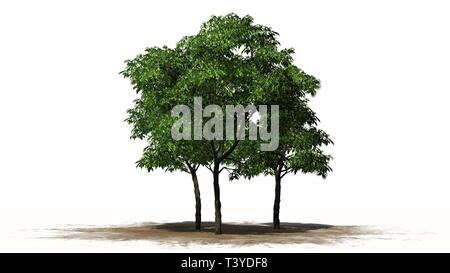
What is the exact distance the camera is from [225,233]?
4378 cm

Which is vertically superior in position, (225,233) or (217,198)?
(217,198)

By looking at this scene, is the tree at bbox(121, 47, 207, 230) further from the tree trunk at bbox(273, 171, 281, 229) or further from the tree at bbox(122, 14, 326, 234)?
the tree trunk at bbox(273, 171, 281, 229)

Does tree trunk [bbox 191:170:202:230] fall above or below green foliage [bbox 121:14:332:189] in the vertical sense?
below

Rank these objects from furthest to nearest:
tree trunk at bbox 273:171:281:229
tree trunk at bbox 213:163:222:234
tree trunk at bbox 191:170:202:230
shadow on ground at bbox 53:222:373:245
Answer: tree trunk at bbox 191:170:202:230, tree trunk at bbox 273:171:281:229, tree trunk at bbox 213:163:222:234, shadow on ground at bbox 53:222:373:245

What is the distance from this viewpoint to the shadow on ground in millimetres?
40062

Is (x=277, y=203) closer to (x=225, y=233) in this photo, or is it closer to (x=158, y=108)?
(x=225, y=233)

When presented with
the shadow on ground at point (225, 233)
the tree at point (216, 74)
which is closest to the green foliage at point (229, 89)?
the tree at point (216, 74)

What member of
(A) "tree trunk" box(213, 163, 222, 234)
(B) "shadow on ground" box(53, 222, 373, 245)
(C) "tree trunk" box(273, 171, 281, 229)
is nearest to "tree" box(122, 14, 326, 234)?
(A) "tree trunk" box(213, 163, 222, 234)

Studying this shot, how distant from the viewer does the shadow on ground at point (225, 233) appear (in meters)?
40.1

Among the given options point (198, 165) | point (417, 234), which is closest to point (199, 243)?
point (198, 165)

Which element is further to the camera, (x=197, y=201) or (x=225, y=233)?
(x=197, y=201)

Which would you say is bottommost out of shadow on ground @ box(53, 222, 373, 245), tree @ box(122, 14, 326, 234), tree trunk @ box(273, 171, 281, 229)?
shadow on ground @ box(53, 222, 373, 245)

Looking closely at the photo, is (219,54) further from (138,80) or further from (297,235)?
(297,235)

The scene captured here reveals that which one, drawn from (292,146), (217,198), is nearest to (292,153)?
(292,146)
